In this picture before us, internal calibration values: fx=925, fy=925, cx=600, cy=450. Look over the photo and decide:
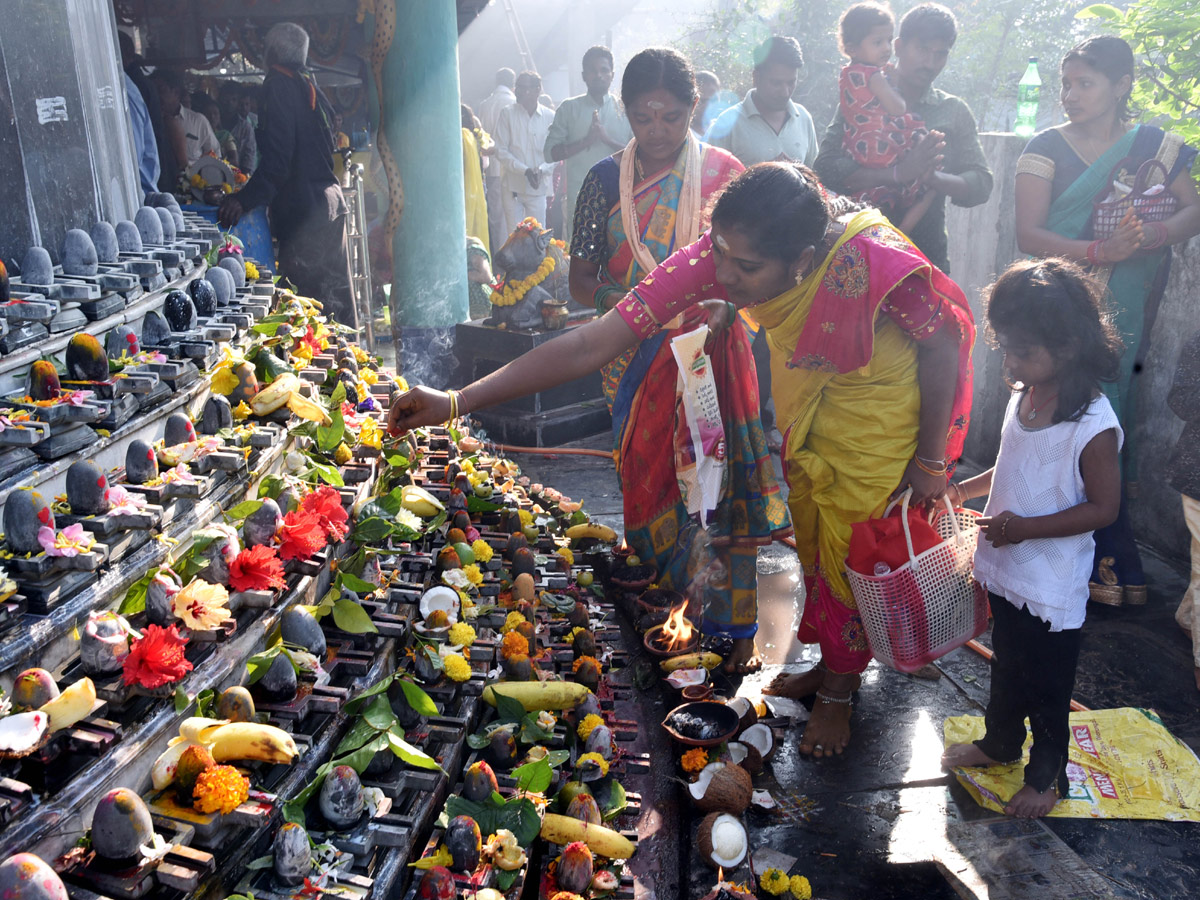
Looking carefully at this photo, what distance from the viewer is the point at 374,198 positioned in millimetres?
11422

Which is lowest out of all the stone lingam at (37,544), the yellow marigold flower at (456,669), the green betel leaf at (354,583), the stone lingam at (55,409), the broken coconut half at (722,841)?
the broken coconut half at (722,841)

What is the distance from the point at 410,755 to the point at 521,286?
16.6ft

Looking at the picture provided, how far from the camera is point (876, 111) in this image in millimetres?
4828

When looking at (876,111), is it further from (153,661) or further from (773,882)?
(153,661)

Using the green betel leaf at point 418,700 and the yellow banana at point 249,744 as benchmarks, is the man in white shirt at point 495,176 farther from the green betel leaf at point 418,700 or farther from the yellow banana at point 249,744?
the yellow banana at point 249,744

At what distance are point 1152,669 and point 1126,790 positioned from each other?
3.15 feet

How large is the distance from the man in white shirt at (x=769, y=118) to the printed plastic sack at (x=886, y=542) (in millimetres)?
3737

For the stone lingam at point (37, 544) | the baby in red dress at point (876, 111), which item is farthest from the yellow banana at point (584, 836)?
the baby in red dress at point (876, 111)

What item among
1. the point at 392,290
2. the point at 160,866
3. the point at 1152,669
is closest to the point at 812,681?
the point at 1152,669

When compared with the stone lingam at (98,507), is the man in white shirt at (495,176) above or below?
above

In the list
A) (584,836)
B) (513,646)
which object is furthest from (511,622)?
(584,836)

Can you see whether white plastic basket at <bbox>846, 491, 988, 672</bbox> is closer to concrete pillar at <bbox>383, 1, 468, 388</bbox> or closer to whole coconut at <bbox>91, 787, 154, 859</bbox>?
whole coconut at <bbox>91, 787, 154, 859</bbox>

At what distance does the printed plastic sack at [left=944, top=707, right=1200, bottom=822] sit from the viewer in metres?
2.83

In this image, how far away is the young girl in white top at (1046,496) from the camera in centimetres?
259
